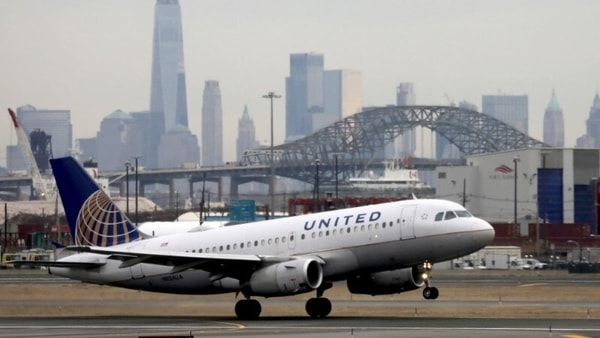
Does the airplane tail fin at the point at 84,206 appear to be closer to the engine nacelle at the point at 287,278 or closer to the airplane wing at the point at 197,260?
the airplane wing at the point at 197,260

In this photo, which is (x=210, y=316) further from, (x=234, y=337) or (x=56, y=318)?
(x=234, y=337)

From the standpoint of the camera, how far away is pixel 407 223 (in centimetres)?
5375

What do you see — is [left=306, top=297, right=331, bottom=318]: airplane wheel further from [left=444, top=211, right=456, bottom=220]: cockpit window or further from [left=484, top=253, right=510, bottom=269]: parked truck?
[left=484, top=253, right=510, bottom=269]: parked truck

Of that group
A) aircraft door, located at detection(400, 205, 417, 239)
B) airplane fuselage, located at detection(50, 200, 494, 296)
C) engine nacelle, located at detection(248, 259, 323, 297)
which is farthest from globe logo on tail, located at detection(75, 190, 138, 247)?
aircraft door, located at detection(400, 205, 417, 239)

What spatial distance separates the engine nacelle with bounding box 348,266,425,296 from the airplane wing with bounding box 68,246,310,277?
3.36m

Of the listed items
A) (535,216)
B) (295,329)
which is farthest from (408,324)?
(535,216)

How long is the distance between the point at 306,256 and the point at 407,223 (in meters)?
4.06

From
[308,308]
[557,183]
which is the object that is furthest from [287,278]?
[557,183]

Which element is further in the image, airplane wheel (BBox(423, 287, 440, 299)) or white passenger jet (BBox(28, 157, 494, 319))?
white passenger jet (BBox(28, 157, 494, 319))

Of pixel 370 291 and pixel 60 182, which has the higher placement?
pixel 60 182

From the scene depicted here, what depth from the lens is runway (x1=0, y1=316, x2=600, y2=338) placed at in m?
46.1

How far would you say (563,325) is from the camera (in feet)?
163

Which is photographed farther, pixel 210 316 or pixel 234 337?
pixel 210 316

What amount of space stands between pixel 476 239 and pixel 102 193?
16112mm
